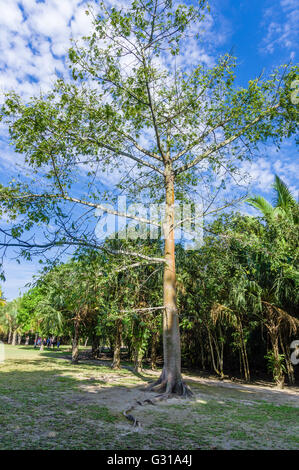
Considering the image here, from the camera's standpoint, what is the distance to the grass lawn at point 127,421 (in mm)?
4121

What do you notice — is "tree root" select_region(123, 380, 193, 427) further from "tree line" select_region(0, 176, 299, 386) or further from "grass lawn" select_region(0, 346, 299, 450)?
"tree line" select_region(0, 176, 299, 386)

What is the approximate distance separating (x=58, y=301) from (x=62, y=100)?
10.5 metres

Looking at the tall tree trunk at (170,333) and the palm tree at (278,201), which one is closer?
the tall tree trunk at (170,333)

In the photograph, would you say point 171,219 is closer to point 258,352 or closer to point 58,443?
point 58,443

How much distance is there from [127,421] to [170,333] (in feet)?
11.9

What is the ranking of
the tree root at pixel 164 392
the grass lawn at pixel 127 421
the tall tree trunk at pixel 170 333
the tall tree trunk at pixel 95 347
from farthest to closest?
the tall tree trunk at pixel 95 347
the tall tree trunk at pixel 170 333
the tree root at pixel 164 392
the grass lawn at pixel 127 421

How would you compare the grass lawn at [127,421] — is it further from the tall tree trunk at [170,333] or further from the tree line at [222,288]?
the tree line at [222,288]

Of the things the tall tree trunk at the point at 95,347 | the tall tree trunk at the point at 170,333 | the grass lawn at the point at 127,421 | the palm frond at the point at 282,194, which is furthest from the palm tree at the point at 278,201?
the tall tree trunk at the point at 95,347

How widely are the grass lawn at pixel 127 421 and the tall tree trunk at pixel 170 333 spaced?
1.84 feet

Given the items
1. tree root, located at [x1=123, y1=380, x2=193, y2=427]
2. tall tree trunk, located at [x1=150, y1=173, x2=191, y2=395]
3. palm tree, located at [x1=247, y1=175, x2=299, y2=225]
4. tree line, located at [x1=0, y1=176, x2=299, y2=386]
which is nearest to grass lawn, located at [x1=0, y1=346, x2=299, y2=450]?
tree root, located at [x1=123, y1=380, x2=193, y2=427]

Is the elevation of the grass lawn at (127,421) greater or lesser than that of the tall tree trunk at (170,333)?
lesser

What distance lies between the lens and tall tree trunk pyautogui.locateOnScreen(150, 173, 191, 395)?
328 inches

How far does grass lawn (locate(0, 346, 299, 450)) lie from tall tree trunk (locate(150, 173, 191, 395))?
56 cm

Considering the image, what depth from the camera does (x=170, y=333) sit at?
345 inches
